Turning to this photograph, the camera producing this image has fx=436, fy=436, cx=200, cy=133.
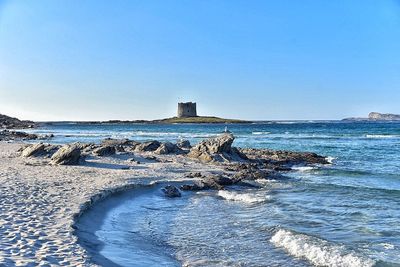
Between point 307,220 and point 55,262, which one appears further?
point 307,220

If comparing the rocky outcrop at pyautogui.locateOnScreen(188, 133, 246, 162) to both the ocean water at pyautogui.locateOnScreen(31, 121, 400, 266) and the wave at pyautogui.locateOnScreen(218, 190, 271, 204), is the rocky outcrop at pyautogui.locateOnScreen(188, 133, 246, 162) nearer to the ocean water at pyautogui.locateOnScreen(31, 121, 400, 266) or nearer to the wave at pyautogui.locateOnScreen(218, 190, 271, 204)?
the ocean water at pyautogui.locateOnScreen(31, 121, 400, 266)

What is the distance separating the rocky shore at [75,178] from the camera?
8.94 m

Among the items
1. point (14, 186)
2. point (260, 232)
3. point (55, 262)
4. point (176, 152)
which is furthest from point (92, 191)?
point (176, 152)

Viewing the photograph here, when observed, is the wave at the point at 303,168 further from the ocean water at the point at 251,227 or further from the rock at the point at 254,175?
the ocean water at the point at 251,227

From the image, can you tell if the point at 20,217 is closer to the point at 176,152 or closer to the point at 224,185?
the point at 224,185

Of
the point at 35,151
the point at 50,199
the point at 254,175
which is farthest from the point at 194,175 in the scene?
the point at 35,151

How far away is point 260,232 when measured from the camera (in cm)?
1219

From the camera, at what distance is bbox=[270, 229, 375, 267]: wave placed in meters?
9.60

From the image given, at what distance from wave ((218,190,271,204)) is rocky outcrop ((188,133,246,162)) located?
38.8 feet

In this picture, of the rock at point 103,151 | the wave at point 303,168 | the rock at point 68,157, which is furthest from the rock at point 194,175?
the rock at point 103,151

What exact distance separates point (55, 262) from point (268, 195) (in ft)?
38.6

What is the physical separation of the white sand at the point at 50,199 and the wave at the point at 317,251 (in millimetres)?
4923

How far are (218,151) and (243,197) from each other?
13739 millimetres

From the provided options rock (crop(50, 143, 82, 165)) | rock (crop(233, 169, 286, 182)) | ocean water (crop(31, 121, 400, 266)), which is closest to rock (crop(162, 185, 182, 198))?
ocean water (crop(31, 121, 400, 266))
